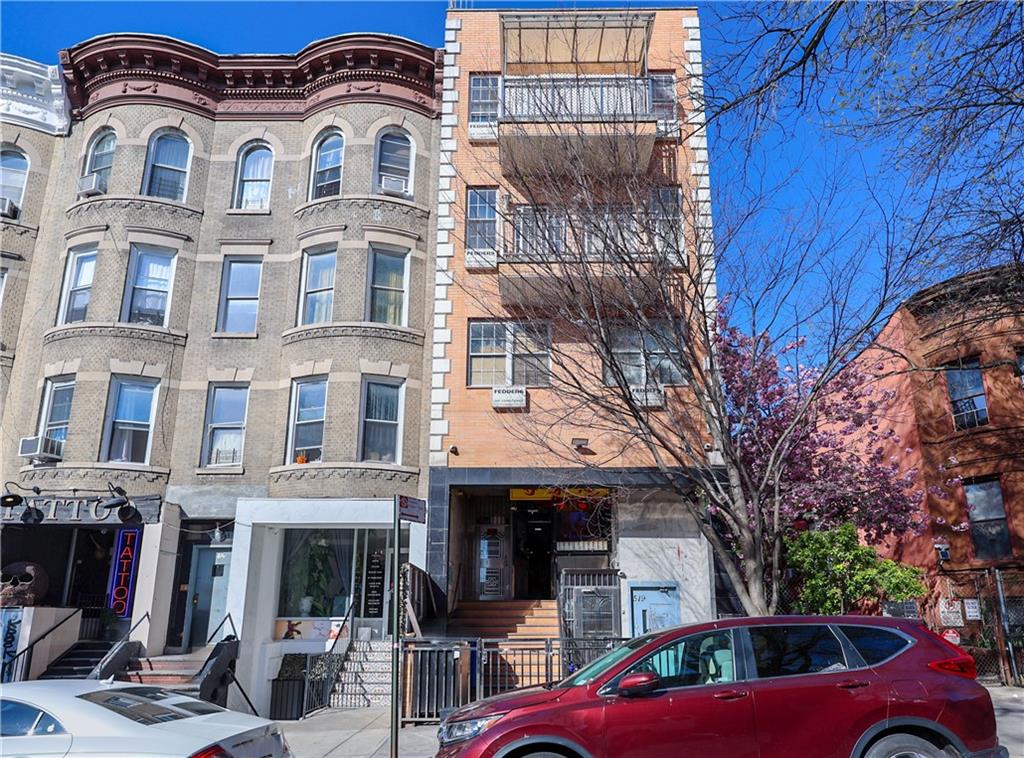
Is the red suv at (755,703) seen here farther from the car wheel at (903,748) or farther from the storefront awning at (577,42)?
the storefront awning at (577,42)

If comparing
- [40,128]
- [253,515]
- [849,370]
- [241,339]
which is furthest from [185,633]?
[849,370]

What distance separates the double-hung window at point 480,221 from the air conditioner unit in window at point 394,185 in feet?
5.91

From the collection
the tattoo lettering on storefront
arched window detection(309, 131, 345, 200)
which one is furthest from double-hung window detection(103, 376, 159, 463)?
arched window detection(309, 131, 345, 200)

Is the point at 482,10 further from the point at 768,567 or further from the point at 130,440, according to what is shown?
the point at 768,567

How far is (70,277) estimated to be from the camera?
17422mm

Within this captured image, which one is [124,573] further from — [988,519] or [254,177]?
[988,519]

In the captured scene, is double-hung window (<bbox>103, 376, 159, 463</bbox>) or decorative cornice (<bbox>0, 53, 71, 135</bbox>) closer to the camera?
double-hung window (<bbox>103, 376, 159, 463</bbox>)

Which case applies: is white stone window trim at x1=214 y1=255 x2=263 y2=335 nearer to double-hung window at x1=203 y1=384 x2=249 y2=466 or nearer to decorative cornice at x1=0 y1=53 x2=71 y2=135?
double-hung window at x1=203 y1=384 x2=249 y2=466

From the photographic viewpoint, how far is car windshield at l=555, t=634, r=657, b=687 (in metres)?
6.40

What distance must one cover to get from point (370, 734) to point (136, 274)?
11.8 m

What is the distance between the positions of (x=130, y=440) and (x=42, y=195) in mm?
7040

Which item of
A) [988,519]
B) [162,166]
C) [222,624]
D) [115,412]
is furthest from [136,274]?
[988,519]

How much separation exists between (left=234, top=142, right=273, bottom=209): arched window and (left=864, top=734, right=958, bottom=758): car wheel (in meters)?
16.4

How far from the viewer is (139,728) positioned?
554 centimetres
